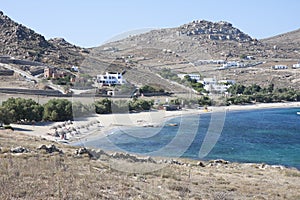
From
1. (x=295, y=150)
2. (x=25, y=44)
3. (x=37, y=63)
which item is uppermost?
(x=25, y=44)

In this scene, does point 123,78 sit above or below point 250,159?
above

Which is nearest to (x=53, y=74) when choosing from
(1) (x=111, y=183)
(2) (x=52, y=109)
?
(2) (x=52, y=109)

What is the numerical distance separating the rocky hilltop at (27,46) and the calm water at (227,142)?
144ft

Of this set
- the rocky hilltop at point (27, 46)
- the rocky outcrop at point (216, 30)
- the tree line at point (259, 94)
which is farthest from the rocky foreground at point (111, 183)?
the rocky outcrop at point (216, 30)

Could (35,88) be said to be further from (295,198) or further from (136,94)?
(295,198)

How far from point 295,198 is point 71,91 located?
147 feet

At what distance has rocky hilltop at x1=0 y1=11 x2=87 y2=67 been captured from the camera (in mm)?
81688

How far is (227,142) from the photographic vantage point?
33031mm

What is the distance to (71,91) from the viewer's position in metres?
51.6

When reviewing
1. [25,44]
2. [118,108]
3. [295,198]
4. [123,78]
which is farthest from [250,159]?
[25,44]

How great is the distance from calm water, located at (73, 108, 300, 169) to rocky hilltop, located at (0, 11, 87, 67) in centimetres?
4389

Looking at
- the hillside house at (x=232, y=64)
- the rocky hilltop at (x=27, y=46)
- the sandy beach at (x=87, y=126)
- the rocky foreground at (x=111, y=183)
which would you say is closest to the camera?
the rocky foreground at (x=111, y=183)

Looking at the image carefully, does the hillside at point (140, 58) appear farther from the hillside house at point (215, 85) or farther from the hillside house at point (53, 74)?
the hillside house at point (53, 74)

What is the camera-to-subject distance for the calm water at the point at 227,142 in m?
24.8
